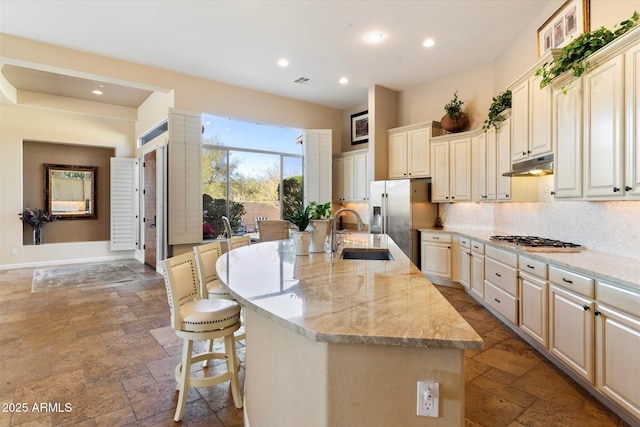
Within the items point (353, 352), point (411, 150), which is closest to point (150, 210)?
point (411, 150)

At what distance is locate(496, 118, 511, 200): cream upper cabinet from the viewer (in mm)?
3684

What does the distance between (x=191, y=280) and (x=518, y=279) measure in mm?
2857

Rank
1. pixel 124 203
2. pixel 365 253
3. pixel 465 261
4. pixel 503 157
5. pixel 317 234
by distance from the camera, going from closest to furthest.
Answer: pixel 317 234, pixel 365 253, pixel 503 157, pixel 465 261, pixel 124 203

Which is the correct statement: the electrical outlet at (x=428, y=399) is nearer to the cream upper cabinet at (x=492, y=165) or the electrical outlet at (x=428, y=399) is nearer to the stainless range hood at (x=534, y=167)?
the stainless range hood at (x=534, y=167)

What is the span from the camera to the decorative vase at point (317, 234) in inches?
103

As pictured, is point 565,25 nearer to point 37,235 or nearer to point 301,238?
point 301,238

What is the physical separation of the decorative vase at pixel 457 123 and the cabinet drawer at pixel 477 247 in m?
1.85

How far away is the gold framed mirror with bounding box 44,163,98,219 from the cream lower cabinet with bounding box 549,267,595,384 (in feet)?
28.4

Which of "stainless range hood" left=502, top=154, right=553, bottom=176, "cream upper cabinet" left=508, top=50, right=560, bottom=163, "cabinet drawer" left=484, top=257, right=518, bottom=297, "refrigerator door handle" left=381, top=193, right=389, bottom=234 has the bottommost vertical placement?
"cabinet drawer" left=484, top=257, right=518, bottom=297

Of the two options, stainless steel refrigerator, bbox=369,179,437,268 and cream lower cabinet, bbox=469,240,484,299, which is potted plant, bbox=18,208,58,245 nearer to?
stainless steel refrigerator, bbox=369,179,437,268

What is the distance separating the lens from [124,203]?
24.2 feet

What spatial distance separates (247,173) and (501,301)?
4.71m

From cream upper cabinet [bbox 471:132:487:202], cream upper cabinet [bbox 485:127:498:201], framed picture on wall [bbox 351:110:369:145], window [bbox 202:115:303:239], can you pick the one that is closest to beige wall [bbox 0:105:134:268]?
window [bbox 202:115:303:239]

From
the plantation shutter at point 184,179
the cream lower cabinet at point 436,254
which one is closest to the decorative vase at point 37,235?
the plantation shutter at point 184,179
